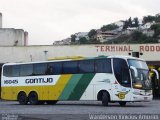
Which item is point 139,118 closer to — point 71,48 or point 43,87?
point 43,87

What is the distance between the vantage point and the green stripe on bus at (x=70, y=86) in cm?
3194

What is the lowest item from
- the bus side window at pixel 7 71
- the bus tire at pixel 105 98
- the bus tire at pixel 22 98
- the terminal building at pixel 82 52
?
the bus tire at pixel 22 98

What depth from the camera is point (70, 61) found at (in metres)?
32.6

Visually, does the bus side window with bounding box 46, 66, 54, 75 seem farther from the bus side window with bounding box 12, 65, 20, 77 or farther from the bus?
the bus side window with bounding box 12, 65, 20, 77

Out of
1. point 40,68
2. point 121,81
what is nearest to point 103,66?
point 121,81

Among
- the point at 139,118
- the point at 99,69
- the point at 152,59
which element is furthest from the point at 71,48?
the point at 139,118

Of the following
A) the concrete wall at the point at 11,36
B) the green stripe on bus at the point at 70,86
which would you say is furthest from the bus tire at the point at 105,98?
the concrete wall at the point at 11,36

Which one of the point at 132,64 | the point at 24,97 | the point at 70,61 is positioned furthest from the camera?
the point at 24,97

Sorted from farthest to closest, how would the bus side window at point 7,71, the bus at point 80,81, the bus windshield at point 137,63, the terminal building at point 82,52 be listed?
the terminal building at point 82,52
the bus side window at point 7,71
the bus windshield at point 137,63
the bus at point 80,81

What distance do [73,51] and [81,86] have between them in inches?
729

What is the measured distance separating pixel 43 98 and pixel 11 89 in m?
2.74

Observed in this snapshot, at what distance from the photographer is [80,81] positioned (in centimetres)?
3178

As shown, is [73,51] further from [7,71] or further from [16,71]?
[16,71]

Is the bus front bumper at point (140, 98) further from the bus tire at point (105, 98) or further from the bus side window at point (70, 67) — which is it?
the bus side window at point (70, 67)
